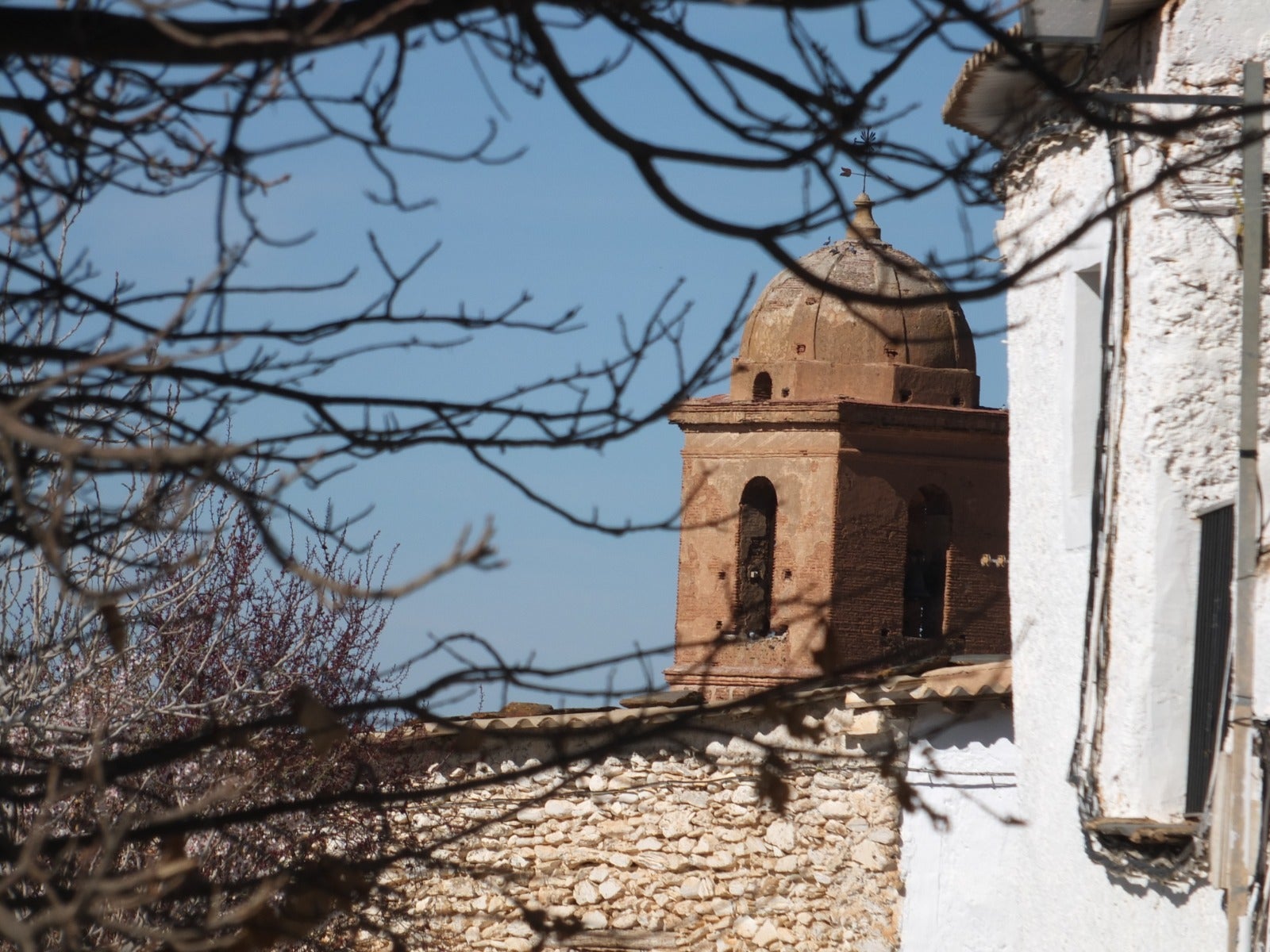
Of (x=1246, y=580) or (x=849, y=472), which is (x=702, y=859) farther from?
(x=1246, y=580)

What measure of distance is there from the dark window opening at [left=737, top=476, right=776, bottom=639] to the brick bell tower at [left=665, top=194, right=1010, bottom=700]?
0.06 ft

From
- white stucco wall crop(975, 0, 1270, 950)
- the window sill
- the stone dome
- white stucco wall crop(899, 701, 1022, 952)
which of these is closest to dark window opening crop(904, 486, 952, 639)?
the stone dome

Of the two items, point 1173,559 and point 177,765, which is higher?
point 1173,559

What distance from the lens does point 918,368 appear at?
17.2 metres

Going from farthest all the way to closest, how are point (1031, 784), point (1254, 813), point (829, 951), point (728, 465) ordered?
point (728, 465) < point (829, 951) < point (1031, 784) < point (1254, 813)

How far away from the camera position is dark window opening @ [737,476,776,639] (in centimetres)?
1688

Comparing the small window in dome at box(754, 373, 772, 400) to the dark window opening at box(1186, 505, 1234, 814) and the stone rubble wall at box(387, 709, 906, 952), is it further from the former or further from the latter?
the dark window opening at box(1186, 505, 1234, 814)

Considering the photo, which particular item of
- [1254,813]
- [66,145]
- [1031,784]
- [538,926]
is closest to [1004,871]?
[1031,784]

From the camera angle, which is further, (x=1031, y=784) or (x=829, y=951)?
(x=829, y=951)

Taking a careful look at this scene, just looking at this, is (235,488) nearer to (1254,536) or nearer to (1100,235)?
(1254,536)

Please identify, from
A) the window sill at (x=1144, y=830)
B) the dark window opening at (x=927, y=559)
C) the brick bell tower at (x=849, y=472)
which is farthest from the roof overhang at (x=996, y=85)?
the dark window opening at (x=927, y=559)

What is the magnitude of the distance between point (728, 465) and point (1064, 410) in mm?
8774

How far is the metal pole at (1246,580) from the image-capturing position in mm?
6215

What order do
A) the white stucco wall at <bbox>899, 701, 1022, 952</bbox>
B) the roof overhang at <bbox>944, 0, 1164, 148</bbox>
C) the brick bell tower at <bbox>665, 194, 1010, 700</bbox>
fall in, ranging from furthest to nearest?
the brick bell tower at <bbox>665, 194, 1010, 700</bbox> → the white stucco wall at <bbox>899, 701, 1022, 952</bbox> → the roof overhang at <bbox>944, 0, 1164, 148</bbox>
